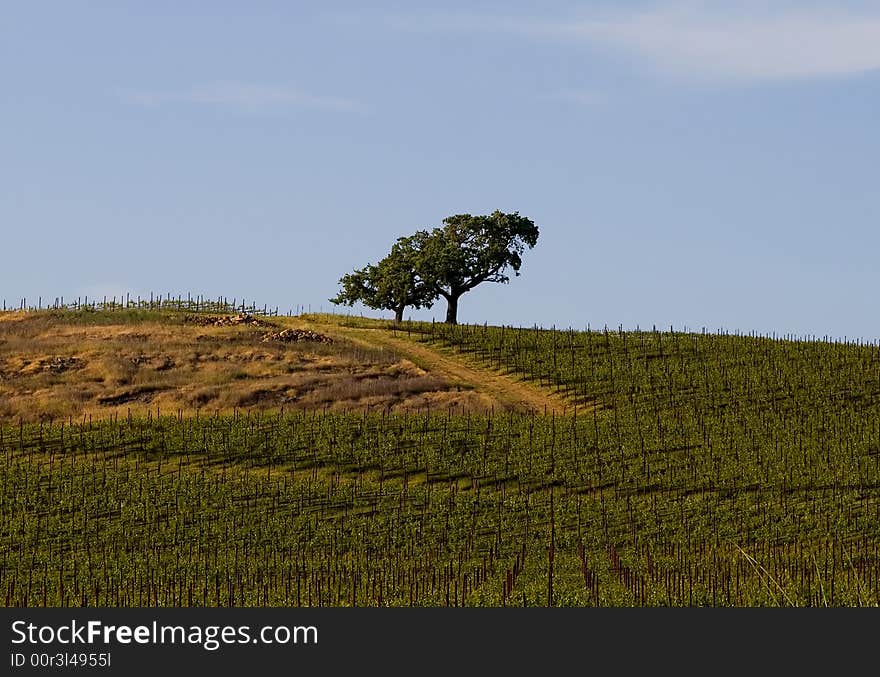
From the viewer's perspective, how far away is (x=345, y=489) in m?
57.5

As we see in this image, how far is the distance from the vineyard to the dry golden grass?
9.91 feet

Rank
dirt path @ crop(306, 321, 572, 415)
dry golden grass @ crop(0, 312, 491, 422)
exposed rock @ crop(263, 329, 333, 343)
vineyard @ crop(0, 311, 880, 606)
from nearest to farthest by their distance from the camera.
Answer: vineyard @ crop(0, 311, 880, 606) → dry golden grass @ crop(0, 312, 491, 422) → dirt path @ crop(306, 321, 572, 415) → exposed rock @ crop(263, 329, 333, 343)

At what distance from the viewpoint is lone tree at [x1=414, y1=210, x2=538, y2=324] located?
9844 centimetres

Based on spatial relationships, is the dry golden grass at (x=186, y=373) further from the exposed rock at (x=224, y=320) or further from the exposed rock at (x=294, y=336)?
the exposed rock at (x=224, y=320)

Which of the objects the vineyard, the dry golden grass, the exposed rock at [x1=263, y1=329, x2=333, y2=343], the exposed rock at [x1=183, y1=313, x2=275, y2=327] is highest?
the exposed rock at [x1=183, y1=313, x2=275, y2=327]

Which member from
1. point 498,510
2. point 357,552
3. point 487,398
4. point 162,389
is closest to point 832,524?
point 498,510

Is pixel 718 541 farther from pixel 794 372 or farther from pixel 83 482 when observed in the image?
pixel 794 372

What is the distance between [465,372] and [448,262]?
752 inches

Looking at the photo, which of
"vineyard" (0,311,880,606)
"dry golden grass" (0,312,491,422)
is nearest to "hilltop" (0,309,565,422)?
"dry golden grass" (0,312,491,422)

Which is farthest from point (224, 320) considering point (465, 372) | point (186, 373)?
point (465, 372)

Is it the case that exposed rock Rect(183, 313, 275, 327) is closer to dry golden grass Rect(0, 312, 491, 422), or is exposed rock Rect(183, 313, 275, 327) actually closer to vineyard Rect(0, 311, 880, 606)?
dry golden grass Rect(0, 312, 491, 422)

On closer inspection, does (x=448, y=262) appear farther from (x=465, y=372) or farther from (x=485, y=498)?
(x=485, y=498)

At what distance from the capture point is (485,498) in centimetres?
5631

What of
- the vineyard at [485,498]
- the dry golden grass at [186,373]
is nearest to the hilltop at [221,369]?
the dry golden grass at [186,373]
